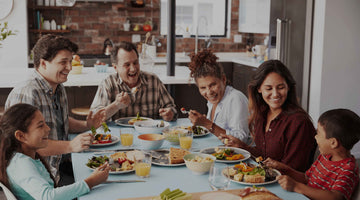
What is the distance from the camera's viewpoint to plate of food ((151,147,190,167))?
211cm

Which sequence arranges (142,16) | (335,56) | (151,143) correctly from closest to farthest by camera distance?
(151,143) → (335,56) → (142,16)

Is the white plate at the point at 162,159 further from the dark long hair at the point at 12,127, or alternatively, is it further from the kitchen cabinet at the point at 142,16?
the kitchen cabinet at the point at 142,16

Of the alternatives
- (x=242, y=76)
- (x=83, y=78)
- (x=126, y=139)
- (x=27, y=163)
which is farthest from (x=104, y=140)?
(x=242, y=76)

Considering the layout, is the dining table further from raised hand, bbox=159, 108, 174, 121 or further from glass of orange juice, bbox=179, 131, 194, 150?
raised hand, bbox=159, 108, 174, 121

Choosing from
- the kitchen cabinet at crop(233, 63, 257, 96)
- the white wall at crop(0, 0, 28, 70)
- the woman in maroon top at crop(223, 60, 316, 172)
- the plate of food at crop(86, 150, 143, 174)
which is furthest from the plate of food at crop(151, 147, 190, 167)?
the white wall at crop(0, 0, 28, 70)

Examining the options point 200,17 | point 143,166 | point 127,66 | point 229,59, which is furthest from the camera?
point 200,17

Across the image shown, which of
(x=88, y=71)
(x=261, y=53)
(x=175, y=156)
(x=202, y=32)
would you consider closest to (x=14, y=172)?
(x=175, y=156)

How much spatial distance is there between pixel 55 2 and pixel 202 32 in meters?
2.41

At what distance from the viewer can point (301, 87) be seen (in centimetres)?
482

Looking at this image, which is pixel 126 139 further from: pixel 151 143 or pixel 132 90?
pixel 132 90

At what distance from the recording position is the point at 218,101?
2.93m

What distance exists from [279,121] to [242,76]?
13.4 feet

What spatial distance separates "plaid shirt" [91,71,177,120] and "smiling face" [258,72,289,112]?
933mm

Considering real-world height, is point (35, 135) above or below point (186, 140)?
above
